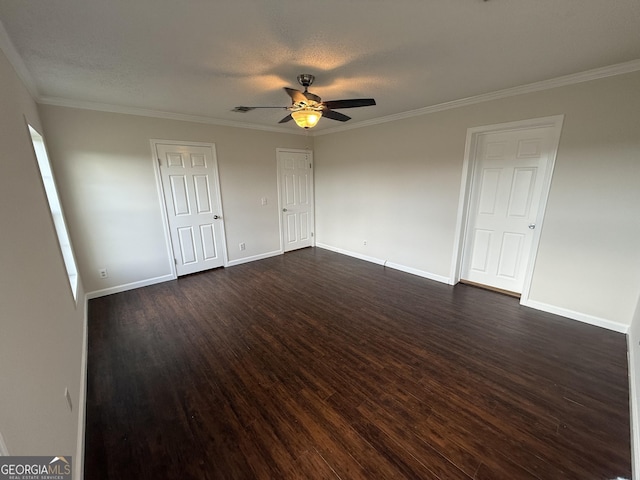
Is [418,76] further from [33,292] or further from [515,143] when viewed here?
[33,292]

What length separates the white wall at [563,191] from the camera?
7.85 feet

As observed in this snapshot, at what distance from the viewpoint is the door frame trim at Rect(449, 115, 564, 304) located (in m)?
2.72

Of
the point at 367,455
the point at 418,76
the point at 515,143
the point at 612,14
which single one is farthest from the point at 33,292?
the point at 515,143

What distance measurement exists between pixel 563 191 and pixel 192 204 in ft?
15.6

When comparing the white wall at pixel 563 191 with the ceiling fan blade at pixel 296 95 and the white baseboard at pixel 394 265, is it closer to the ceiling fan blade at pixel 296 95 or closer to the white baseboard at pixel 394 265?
the white baseboard at pixel 394 265

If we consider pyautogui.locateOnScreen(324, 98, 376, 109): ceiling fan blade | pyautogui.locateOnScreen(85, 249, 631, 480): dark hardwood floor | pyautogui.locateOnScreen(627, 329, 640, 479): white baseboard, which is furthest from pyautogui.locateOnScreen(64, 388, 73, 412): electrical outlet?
pyautogui.locateOnScreen(627, 329, 640, 479): white baseboard

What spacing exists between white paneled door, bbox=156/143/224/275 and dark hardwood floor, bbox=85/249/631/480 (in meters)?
1.09

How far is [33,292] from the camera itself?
1.32m

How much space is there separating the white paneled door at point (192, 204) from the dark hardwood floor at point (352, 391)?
1094mm

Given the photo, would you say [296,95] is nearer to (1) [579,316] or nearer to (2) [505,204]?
(2) [505,204]

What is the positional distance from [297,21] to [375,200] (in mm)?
3195

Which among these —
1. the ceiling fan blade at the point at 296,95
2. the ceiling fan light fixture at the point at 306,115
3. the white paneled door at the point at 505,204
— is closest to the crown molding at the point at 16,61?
the ceiling fan blade at the point at 296,95

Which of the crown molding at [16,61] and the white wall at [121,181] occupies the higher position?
the crown molding at [16,61]

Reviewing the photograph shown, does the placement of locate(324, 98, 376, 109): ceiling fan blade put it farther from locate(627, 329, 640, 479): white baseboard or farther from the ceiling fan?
locate(627, 329, 640, 479): white baseboard
